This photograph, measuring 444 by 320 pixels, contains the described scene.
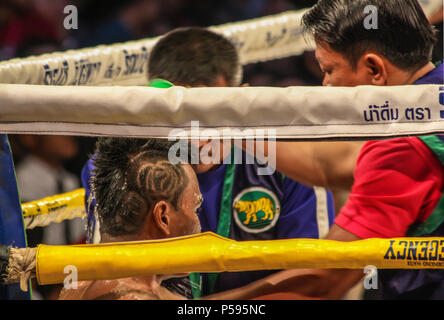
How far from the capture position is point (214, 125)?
0.96 metres

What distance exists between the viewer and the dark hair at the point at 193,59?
1719 mm

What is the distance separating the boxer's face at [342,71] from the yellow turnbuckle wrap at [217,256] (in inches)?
19.3

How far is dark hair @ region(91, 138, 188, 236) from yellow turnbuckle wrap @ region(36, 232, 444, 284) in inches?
7.9

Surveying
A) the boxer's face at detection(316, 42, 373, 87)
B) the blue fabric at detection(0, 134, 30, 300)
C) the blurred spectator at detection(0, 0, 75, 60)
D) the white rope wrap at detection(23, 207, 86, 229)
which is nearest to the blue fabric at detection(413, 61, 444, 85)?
the boxer's face at detection(316, 42, 373, 87)

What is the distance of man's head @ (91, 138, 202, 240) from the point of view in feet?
3.83

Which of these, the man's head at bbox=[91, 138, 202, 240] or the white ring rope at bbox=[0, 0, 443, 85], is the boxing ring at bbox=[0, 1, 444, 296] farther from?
the white ring rope at bbox=[0, 0, 443, 85]

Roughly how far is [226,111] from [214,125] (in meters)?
0.03

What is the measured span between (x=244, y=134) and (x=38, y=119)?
341 millimetres

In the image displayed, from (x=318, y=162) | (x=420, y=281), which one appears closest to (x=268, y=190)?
(x=318, y=162)

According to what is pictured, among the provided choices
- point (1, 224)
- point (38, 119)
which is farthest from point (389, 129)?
point (1, 224)

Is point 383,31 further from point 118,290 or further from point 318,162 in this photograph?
point 118,290
